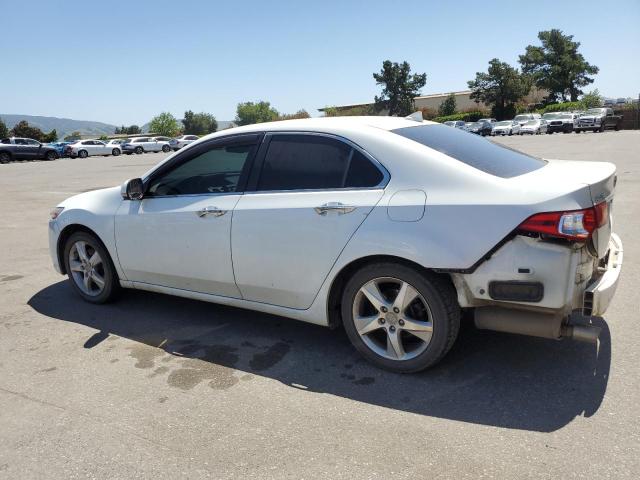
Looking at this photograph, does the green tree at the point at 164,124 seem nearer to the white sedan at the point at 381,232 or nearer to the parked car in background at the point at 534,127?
the parked car in background at the point at 534,127

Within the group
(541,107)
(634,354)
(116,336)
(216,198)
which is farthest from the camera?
(541,107)

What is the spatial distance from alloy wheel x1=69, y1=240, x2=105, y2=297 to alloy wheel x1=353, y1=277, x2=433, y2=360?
8.83ft

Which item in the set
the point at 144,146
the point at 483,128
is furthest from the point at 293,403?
the point at 483,128

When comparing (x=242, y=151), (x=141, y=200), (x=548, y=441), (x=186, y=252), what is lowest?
(x=548, y=441)

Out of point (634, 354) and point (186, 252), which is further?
point (186, 252)

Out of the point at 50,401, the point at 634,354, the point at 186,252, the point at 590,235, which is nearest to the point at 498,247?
the point at 590,235

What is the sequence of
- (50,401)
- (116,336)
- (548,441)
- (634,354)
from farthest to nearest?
(116,336) < (634,354) < (50,401) < (548,441)

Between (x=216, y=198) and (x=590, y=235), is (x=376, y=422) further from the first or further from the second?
(x=216, y=198)

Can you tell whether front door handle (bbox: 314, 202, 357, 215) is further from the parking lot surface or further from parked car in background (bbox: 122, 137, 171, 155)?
parked car in background (bbox: 122, 137, 171, 155)

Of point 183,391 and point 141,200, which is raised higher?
point 141,200

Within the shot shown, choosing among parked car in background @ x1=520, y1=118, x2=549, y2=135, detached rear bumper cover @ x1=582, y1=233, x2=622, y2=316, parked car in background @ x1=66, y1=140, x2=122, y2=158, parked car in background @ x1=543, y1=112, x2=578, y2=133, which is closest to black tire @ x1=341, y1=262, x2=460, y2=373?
detached rear bumper cover @ x1=582, y1=233, x2=622, y2=316

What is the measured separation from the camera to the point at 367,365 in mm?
3588

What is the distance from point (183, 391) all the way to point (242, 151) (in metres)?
1.80

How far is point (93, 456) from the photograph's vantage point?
8.93ft
